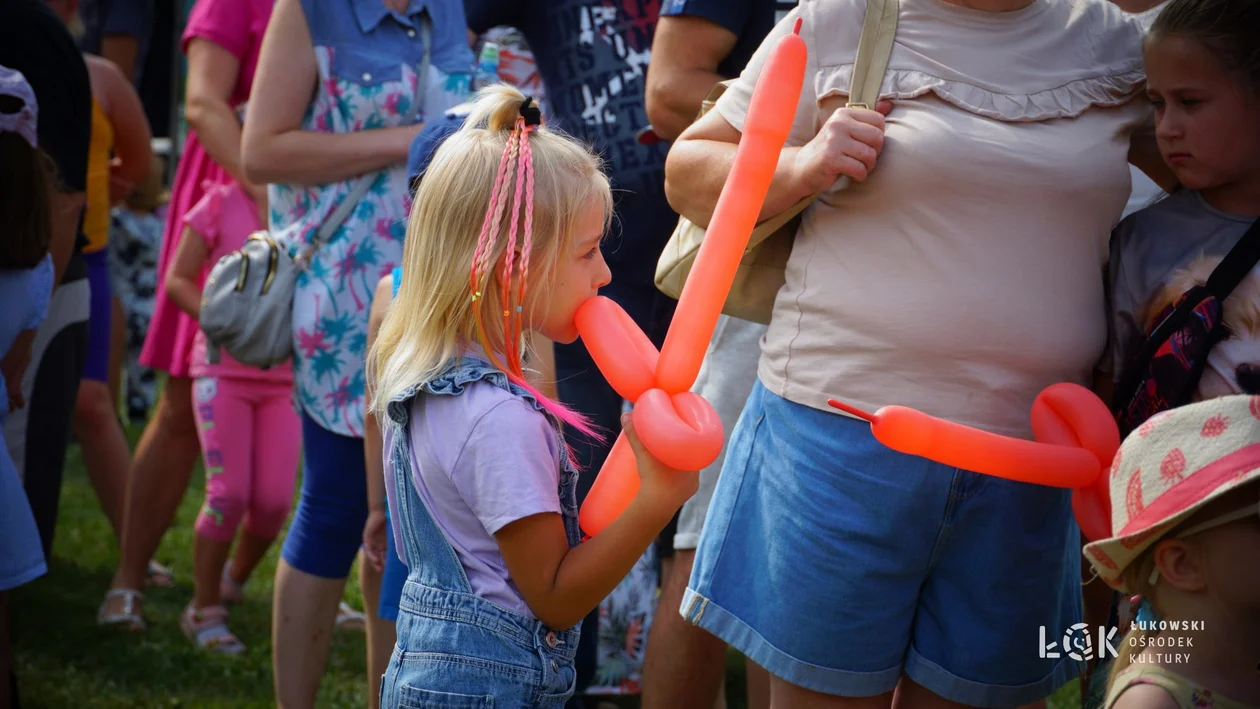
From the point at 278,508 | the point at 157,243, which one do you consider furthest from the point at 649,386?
the point at 157,243

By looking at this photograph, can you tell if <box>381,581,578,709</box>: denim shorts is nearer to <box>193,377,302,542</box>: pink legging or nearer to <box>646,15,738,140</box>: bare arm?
<box>646,15,738,140</box>: bare arm

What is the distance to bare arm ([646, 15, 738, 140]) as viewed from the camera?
8.58ft

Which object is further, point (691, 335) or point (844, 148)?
point (844, 148)

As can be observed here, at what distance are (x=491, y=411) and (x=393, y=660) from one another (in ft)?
1.34

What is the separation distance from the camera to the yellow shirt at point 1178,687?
163 cm

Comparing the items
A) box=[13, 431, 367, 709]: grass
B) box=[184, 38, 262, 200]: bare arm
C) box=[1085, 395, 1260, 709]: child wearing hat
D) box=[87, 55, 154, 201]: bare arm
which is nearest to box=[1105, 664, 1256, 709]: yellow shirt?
box=[1085, 395, 1260, 709]: child wearing hat

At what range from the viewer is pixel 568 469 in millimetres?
1851

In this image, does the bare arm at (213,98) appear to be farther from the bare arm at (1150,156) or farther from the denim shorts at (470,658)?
the bare arm at (1150,156)

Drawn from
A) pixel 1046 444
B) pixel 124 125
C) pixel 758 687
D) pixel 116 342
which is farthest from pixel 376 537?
pixel 116 342

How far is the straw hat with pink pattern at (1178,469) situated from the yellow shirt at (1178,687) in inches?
5.6

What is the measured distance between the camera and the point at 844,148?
186 centimetres

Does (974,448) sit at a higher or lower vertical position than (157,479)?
higher

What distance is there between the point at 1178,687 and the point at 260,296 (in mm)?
2166

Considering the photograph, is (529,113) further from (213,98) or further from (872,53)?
(213,98)
